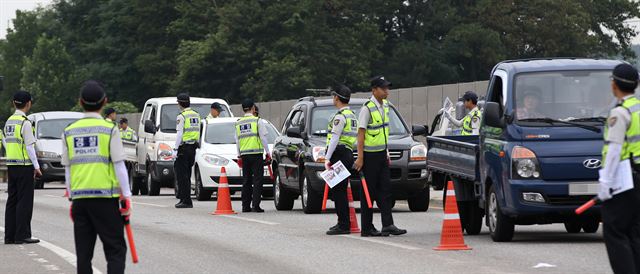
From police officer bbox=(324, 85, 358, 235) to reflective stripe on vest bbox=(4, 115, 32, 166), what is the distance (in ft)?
11.3

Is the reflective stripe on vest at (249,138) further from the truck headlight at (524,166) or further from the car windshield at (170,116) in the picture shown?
the truck headlight at (524,166)

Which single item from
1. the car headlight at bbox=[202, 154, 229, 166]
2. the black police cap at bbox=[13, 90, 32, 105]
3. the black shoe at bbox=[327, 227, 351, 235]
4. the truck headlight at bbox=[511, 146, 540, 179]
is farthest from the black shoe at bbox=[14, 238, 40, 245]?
the car headlight at bbox=[202, 154, 229, 166]

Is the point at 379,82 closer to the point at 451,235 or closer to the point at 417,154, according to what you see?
the point at 451,235

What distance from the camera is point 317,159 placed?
22312 mm

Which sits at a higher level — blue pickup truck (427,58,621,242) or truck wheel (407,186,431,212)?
blue pickup truck (427,58,621,242)

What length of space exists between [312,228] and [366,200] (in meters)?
2.36

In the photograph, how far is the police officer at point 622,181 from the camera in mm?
10555

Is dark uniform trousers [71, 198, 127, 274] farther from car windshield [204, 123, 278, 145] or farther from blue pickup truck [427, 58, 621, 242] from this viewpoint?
car windshield [204, 123, 278, 145]

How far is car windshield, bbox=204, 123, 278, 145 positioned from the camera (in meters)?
29.6

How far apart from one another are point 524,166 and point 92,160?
5.76 m

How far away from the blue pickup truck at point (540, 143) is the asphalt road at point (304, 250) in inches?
15.5

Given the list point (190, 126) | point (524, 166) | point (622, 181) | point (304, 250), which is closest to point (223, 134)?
point (190, 126)

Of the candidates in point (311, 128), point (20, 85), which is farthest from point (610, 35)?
point (311, 128)

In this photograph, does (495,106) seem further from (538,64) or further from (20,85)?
(20,85)
